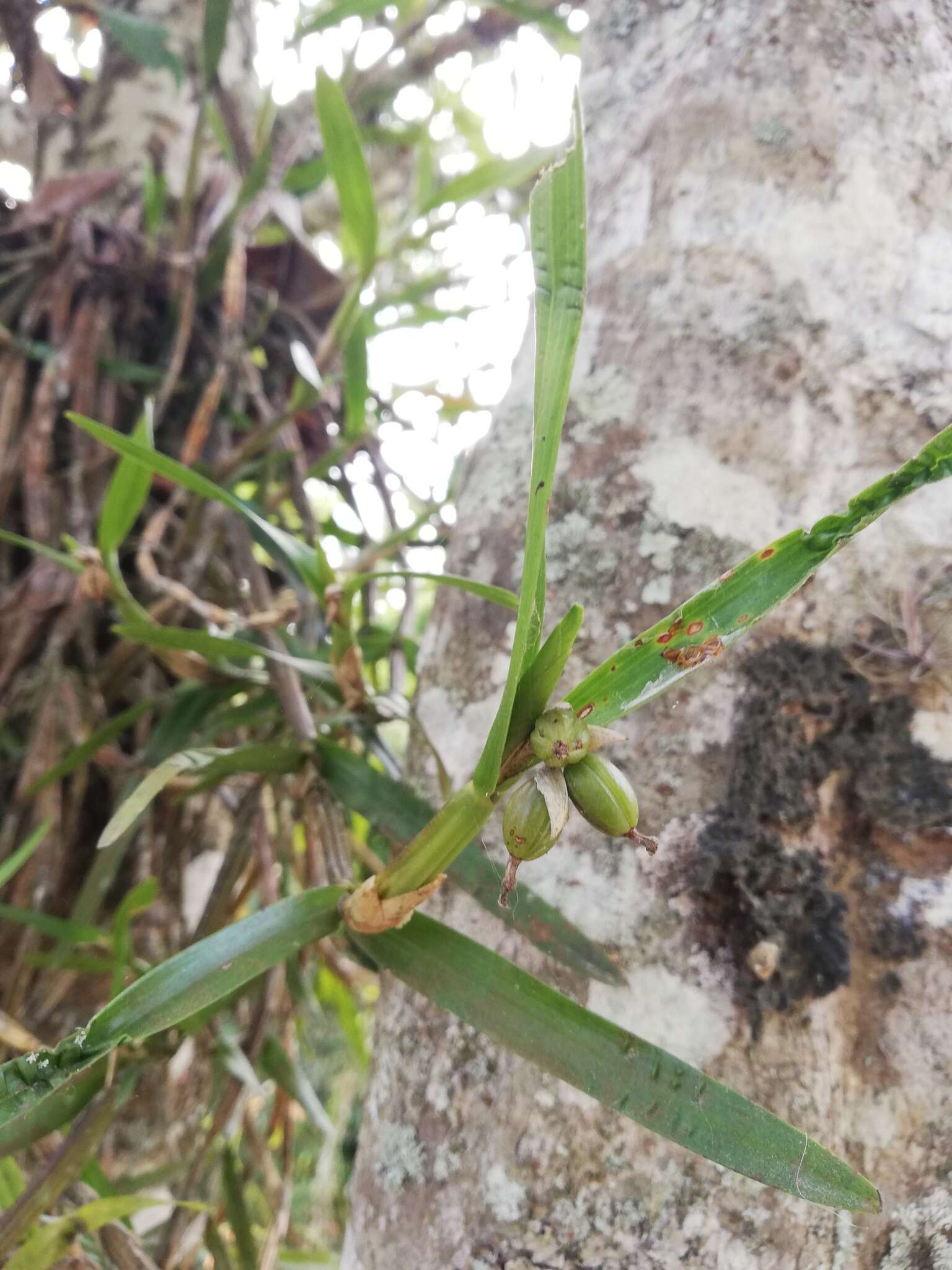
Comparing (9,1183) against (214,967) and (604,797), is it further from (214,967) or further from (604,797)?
(604,797)

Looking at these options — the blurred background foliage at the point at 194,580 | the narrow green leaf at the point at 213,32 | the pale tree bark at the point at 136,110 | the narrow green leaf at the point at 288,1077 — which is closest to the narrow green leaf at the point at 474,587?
the blurred background foliage at the point at 194,580

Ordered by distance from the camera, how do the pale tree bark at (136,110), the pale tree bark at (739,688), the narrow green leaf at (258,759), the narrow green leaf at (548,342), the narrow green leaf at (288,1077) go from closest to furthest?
the narrow green leaf at (548,342), the pale tree bark at (739,688), the narrow green leaf at (258,759), the narrow green leaf at (288,1077), the pale tree bark at (136,110)

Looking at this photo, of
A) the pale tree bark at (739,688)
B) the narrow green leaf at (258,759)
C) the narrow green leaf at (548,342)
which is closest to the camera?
the narrow green leaf at (548,342)

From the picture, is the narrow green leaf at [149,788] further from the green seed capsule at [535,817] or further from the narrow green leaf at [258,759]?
the green seed capsule at [535,817]

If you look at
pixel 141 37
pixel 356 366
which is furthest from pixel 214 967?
pixel 141 37

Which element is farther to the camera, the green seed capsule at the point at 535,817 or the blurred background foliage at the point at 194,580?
the blurred background foliage at the point at 194,580

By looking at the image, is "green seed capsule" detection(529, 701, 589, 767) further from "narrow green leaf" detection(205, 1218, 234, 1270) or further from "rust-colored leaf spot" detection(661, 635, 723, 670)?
"narrow green leaf" detection(205, 1218, 234, 1270)
